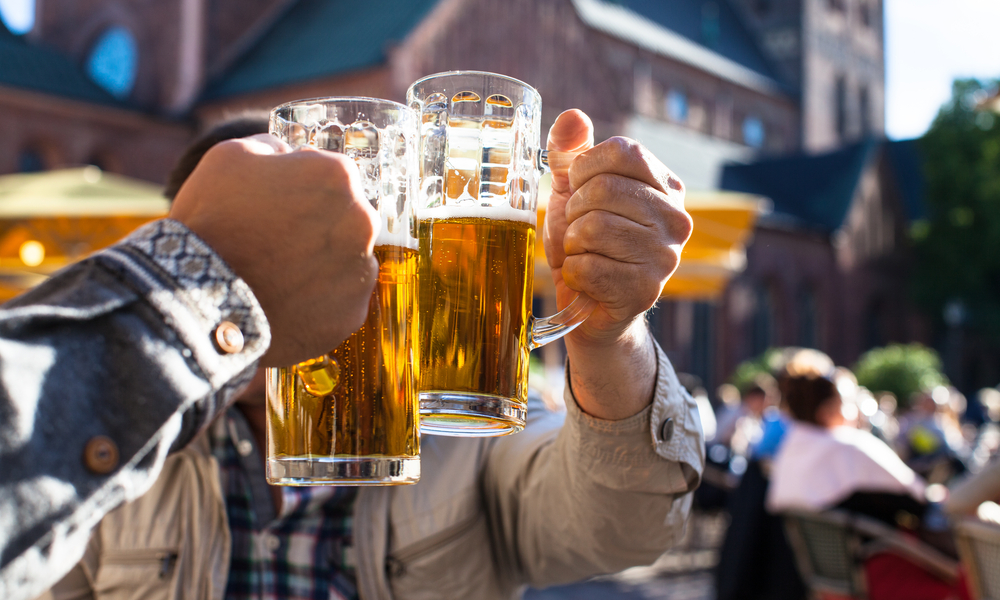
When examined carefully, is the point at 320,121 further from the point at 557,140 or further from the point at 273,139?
the point at 557,140

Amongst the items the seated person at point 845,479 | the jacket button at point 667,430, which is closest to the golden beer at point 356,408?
the jacket button at point 667,430

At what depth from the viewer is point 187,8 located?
21.8 metres

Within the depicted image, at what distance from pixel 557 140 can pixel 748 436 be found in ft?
32.7

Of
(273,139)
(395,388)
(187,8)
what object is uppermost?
(187,8)

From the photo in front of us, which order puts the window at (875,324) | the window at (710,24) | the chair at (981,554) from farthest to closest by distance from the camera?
the window at (710,24)
the window at (875,324)
the chair at (981,554)

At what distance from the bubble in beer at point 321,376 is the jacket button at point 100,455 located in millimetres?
310

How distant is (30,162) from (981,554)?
21075 mm

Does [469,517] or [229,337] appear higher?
[229,337]

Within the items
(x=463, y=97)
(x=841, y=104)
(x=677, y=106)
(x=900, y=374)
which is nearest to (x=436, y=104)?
(x=463, y=97)

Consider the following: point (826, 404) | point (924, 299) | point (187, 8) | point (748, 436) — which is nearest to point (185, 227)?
point (826, 404)

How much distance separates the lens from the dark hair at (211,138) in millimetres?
1780

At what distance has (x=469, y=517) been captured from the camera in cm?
163

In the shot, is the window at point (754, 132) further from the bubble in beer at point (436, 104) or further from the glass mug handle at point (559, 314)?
the bubble in beer at point (436, 104)

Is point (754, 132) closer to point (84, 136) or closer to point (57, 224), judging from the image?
point (84, 136)
